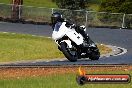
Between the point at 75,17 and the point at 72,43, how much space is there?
24625mm

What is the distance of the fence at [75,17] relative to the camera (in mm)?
40344

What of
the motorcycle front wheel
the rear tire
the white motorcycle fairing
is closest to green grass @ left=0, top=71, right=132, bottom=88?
the white motorcycle fairing

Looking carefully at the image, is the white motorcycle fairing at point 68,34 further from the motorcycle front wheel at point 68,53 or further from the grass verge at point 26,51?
the grass verge at point 26,51

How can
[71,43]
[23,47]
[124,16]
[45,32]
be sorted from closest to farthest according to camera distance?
[71,43], [23,47], [45,32], [124,16]

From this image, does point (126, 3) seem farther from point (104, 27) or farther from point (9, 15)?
point (9, 15)

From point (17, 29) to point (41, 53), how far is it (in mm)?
13531

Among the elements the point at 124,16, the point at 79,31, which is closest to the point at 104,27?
the point at 124,16

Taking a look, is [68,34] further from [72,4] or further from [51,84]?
[72,4]

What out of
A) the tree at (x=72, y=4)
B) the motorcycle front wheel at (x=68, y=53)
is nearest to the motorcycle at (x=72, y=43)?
the motorcycle front wheel at (x=68, y=53)

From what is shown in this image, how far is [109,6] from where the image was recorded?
48.5 m

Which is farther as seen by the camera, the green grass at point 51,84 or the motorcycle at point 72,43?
the motorcycle at point 72,43

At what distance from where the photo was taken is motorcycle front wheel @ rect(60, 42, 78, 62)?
16047 millimetres

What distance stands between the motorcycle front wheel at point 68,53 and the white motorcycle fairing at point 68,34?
35 centimetres

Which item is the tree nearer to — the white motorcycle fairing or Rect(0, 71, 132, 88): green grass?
the white motorcycle fairing
